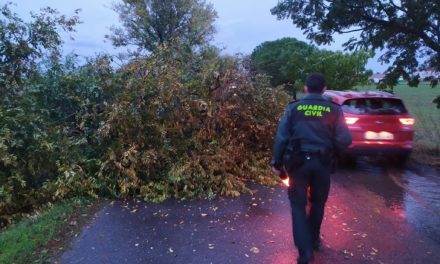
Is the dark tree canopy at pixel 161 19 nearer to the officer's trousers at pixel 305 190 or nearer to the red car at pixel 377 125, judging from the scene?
the red car at pixel 377 125

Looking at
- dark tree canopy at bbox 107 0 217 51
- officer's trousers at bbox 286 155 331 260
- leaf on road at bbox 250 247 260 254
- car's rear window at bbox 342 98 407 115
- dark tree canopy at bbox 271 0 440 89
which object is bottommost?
leaf on road at bbox 250 247 260 254

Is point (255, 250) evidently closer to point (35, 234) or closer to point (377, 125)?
point (35, 234)

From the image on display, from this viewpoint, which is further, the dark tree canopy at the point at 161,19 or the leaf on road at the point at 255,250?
the dark tree canopy at the point at 161,19

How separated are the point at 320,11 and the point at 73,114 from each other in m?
6.01

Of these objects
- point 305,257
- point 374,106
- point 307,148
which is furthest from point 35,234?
point 374,106

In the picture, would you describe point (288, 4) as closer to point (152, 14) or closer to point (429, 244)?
point (429, 244)

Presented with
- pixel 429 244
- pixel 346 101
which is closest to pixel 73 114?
pixel 346 101

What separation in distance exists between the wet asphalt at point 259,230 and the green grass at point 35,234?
340mm

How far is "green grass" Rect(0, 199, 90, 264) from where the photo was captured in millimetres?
4801

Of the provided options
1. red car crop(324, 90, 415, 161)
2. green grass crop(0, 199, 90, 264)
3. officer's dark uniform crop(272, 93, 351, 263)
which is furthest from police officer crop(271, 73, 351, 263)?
red car crop(324, 90, 415, 161)

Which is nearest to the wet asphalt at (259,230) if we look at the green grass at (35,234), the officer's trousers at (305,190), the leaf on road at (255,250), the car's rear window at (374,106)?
the leaf on road at (255,250)

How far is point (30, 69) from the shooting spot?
8.69 metres

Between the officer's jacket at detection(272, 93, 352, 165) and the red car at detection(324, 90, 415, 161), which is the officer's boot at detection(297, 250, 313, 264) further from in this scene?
the red car at detection(324, 90, 415, 161)

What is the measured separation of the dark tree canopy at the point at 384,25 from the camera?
32.3ft
